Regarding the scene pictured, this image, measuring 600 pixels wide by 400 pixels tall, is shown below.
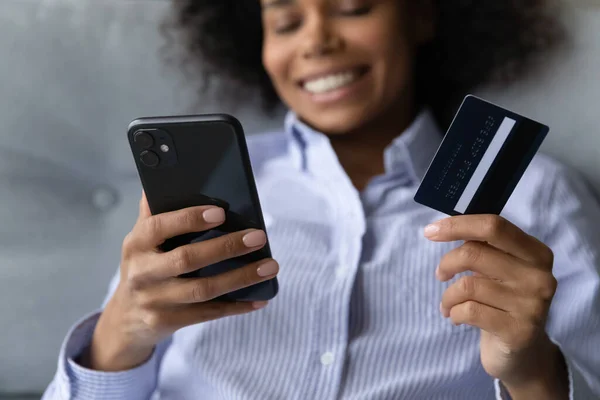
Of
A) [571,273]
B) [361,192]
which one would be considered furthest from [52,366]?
[571,273]

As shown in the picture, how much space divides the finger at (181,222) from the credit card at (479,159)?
187 millimetres

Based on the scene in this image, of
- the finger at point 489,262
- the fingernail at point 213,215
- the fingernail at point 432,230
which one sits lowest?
the fingernail at point 213,215

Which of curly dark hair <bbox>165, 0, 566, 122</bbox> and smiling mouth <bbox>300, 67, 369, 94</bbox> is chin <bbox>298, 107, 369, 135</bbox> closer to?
smiling mouth <bbox>300, 67, 369, 94</bbox>

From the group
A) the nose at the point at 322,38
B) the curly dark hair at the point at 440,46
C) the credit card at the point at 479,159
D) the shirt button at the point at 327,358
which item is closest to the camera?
the credit card at the point at 479,159

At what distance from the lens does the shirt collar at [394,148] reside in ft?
2.86

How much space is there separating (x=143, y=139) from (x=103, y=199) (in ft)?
1.44

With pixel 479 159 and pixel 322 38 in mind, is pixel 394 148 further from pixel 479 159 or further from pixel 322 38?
pixel 479 159

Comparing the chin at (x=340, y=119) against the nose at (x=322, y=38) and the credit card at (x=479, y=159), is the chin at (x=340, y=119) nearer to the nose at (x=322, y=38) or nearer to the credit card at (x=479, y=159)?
the nose at (x=322, y=38)

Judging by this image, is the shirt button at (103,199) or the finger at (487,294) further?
the shirt button at (103,199)

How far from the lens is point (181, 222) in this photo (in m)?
0.58

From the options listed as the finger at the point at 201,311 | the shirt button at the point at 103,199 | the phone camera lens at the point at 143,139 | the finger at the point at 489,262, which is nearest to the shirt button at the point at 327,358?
the finger at the point at 201,311

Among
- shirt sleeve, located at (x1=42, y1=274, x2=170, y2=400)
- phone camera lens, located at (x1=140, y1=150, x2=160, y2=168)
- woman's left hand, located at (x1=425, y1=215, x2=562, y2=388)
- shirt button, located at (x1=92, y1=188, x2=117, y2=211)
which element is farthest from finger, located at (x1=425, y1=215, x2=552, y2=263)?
shirt button, located at (x1=92, y1=188, x2=117, y2=211)

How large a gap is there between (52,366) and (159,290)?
45 cm

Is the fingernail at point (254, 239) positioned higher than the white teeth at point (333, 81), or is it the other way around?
the white teeth at point (333, 81)
